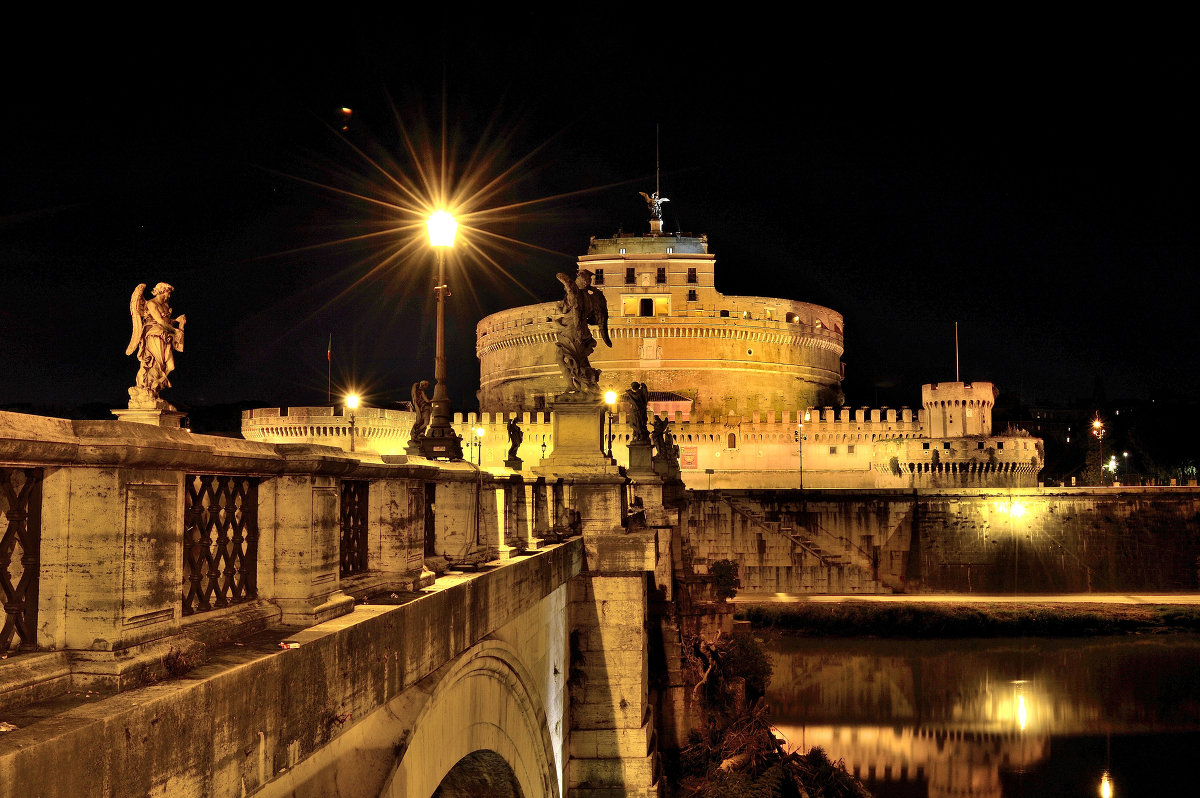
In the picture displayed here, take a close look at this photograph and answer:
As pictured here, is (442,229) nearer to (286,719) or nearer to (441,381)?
(441,381)

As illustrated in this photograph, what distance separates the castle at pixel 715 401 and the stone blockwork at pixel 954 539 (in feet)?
18.2

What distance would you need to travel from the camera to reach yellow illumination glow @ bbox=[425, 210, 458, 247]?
10492 mm

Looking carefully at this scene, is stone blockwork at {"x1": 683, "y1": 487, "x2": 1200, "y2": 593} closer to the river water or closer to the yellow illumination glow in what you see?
the river water

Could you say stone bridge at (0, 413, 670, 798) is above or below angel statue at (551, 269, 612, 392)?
below

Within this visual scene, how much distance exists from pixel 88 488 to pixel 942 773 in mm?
23213

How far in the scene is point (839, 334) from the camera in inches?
2685

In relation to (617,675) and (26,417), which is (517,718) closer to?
(617,675)

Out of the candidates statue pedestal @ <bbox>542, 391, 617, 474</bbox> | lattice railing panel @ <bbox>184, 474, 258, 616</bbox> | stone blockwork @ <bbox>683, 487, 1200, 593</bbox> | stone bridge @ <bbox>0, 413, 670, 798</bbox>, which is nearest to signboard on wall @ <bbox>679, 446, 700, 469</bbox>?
stone blockwork @ <bbox>683, 487, 1200, 593</bbox>

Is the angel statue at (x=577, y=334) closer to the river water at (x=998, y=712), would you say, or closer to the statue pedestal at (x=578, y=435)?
the statue pedestal at (x=578, y=435)

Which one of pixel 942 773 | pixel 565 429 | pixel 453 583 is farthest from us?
pixel 942 773

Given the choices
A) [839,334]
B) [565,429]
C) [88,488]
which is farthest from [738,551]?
[88,488]

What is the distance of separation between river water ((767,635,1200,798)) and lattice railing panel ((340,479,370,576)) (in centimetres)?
1893

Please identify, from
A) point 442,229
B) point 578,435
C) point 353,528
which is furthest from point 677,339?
point 353,528

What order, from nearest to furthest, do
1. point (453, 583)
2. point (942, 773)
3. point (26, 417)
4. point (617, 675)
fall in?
point (26, 417), point (453, 583), point (617, 675), point (942, 773)
